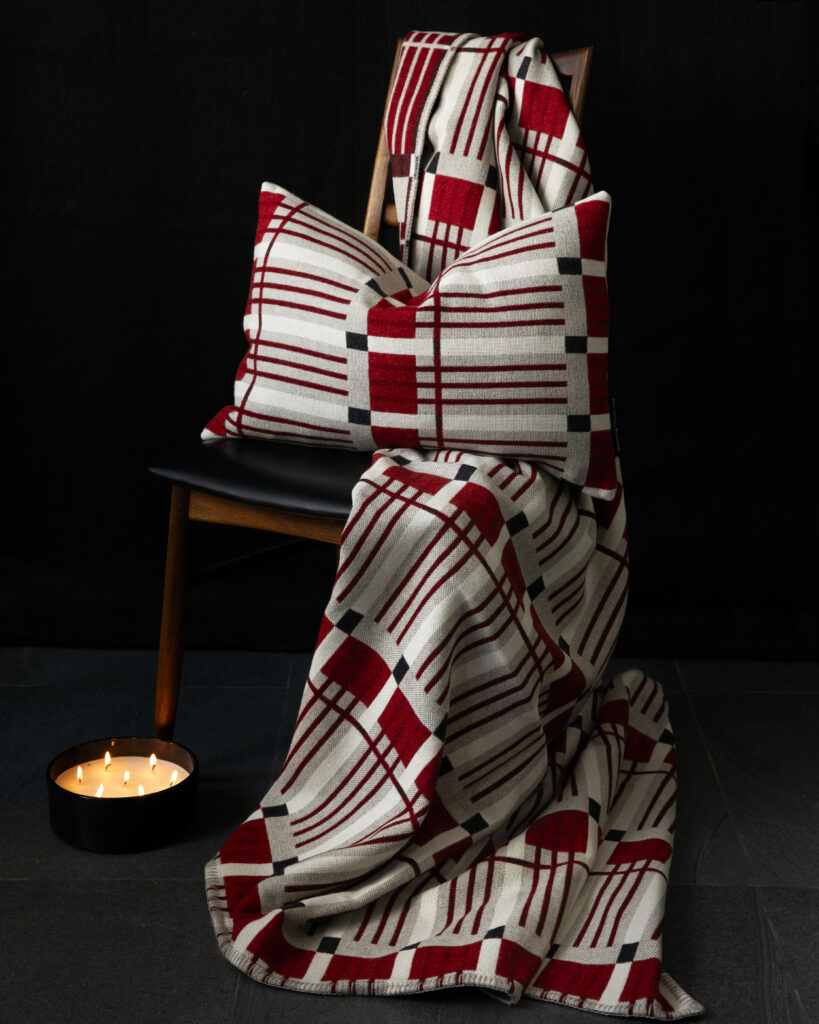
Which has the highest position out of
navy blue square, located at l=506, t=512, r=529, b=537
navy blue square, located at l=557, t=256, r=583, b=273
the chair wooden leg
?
navy blue square, located at l=557, t=256, r=583, b=273

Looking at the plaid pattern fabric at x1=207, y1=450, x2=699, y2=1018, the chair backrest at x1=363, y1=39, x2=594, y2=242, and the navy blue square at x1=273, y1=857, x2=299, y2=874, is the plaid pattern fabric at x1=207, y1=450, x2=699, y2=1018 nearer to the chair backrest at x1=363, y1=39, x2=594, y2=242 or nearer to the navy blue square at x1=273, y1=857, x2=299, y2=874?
the navy blue square at x1=273, y1=857, x2=299, y2=874

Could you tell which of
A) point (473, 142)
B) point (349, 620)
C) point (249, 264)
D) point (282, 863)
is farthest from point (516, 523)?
point (249, 264)

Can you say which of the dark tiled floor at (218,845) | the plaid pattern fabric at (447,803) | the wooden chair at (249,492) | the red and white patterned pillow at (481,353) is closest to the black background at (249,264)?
the dark tiled floor at (218,845)

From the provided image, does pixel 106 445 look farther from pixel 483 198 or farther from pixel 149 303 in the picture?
pixel 483 198

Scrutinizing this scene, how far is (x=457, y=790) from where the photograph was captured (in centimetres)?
106

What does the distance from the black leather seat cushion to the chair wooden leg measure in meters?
0.08

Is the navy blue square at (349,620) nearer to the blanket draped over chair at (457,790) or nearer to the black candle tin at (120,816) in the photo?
the blanket draped over chair at (457,790)

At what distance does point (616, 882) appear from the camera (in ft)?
3.43

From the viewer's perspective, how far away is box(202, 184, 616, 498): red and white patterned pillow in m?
1.15

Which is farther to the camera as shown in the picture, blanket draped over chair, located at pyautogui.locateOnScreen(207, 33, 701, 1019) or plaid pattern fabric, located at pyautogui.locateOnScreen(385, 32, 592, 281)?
plaid pattern fabric, located at pyautogui.locateOnScreen(385, 32, 592, 281)

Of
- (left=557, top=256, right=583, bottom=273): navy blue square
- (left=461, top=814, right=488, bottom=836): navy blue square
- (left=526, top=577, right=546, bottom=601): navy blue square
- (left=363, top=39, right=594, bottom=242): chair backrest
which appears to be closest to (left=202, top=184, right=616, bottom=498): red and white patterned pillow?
(left=557, top=256, right=583, bottom=273): navy blue square

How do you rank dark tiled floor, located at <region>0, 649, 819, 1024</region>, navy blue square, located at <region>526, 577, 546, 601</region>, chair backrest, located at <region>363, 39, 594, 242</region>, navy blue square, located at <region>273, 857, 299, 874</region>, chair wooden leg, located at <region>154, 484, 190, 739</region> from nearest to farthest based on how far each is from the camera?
1. dark tiled floor, located at <region>0, 649, 819, 1024</region>
2. navy blue square, located at <region>273, 857, 299, 874</region>
3. navy blue square, located at <region>526, 577, 546, 601</region>
4. chair wooden leg, located at <region>154, 484, 190, 739</region>
5. chair backrest, located at <region>363, 39, 594, 242</region>

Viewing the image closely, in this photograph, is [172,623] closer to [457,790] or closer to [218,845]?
[218,845]

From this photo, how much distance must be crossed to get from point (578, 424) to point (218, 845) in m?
0.56
